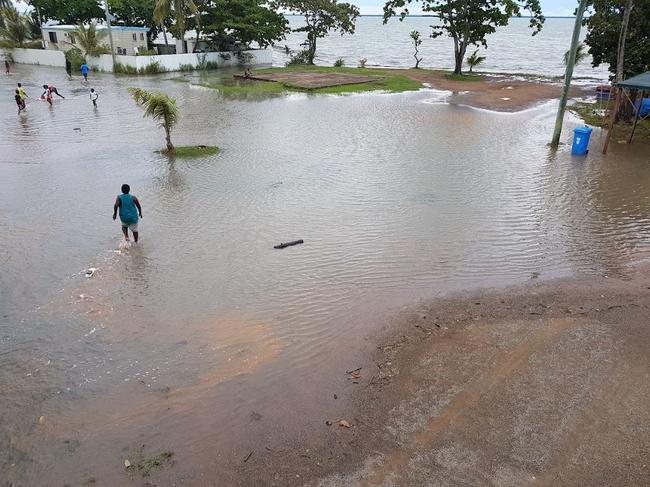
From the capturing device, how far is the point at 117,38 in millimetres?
45875

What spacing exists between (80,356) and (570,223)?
34.4ft

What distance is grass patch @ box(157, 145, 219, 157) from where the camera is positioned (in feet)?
56.0

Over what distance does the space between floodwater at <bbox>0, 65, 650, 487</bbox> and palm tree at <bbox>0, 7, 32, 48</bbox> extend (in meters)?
32.8

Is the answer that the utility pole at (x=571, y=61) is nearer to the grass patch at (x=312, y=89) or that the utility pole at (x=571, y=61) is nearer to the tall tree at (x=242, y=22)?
the grass patch at (x=312, y=89)

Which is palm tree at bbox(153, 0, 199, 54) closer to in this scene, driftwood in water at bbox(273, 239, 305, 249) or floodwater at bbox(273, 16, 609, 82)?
floodwater at bbox(273, 16, 609, 82)

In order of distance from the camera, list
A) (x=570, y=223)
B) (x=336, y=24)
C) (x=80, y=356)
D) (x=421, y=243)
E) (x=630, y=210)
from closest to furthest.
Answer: (x=80, y=356) → (x=421, y=243) → (x=570, y=223) → (x=630, y=210) → (x=336, y=24)

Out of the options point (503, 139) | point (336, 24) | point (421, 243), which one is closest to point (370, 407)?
point (421, 243)

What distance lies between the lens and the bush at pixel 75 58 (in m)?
39.3

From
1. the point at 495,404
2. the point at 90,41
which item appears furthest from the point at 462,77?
the point at 495,404

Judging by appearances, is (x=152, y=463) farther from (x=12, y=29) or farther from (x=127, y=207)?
(x=12, y=29)

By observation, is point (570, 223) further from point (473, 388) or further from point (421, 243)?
point (473, 388)

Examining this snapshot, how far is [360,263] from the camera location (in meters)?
9.70

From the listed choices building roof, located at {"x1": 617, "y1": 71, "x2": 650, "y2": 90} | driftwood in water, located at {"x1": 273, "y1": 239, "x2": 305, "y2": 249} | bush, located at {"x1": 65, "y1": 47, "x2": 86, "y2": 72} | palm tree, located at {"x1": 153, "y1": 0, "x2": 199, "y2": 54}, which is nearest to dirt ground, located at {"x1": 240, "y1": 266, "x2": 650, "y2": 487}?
driftwood in water, located at {"x1": 273, "y1": 239, "x2": 305, "y2": 249}

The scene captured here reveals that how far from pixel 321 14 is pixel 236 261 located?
1687 inches
